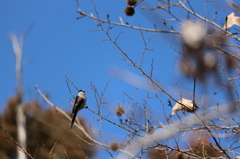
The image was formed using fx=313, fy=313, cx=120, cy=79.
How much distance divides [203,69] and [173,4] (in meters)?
0.54

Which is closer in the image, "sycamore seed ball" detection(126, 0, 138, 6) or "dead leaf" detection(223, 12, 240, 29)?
"dead leaf" detection(223, 12, 240, 29)

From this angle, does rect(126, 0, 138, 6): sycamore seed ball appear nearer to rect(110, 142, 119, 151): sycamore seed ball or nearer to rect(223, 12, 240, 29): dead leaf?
rect(223, 12, 240, 29): dead leaf

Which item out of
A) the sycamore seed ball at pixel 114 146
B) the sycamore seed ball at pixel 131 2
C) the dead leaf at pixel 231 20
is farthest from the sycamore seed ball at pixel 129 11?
the sycamore seed ball at pixel 114 146

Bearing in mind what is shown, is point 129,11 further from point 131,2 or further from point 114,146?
point 114,146

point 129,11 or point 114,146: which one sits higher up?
point 129,11

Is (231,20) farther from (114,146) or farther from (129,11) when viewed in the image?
(114,146)

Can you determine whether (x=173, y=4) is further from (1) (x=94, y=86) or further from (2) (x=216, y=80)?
(1) (x=94, y=86)

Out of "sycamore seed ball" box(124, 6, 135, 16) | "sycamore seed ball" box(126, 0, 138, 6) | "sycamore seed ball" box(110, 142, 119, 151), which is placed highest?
"sycamore seed ball" box(126, 0, 138, 6)

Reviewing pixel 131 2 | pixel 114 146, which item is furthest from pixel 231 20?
pixel 114 146

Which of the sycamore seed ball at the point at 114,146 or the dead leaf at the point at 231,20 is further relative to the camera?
the sycamore seed ball at the point at 114,146

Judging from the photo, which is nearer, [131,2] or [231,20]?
[231,20]

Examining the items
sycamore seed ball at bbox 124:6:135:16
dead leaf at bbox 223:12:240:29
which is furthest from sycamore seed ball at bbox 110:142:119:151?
dead leaf at bbox 223:12:240:29

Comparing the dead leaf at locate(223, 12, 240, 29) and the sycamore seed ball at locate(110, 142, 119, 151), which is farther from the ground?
the dead leaf at locate(223, 12, 240, 29)

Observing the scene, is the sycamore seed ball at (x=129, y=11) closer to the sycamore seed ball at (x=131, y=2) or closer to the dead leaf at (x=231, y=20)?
the sycamore seed ball at (x=131, y=2)
